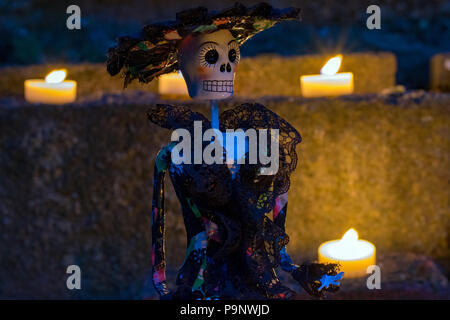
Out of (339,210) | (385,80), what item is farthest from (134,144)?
(385,80)

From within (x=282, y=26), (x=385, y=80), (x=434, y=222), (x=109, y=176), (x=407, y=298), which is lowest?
(x=407, y=298)

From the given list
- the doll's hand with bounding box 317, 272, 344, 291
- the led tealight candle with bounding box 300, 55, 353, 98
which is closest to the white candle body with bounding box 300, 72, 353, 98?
the led tealight candle with bounding box 300, 55, 353, 98

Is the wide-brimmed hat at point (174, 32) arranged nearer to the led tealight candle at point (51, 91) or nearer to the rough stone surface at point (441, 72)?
the led tealight candle at point (51, 91)

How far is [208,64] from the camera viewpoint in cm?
135

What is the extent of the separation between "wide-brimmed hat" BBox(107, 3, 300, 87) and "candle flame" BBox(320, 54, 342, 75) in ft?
2.97

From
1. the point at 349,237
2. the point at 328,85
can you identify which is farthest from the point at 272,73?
the point at 349,237

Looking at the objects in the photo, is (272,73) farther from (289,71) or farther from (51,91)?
(51,91)

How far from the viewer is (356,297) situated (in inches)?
81.9

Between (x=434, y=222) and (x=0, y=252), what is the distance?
6.39 ft

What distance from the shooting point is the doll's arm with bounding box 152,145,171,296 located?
138 centimetres

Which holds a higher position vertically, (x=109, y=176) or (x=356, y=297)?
(x=109, y=176)

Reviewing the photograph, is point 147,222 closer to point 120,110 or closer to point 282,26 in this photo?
point 120,110

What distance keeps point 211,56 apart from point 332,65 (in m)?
1.10

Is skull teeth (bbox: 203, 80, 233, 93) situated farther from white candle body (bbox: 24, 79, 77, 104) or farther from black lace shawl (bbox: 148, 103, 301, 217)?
white candle body (bbox: 24, 79, 77, 104)
